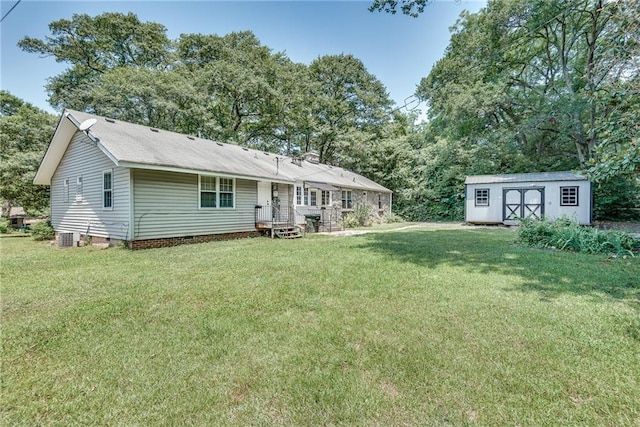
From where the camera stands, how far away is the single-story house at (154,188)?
8.90 metres

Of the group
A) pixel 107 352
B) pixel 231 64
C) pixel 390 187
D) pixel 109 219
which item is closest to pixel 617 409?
pixel 107 352

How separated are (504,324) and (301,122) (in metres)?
26.7

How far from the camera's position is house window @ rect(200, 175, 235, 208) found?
1056cm

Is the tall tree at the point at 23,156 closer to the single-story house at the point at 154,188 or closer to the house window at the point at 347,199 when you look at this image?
the single-story house at the point at 154,188

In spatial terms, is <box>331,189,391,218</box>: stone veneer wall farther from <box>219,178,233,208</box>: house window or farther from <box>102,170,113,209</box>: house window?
<box>102,170,113,209</box>: house window

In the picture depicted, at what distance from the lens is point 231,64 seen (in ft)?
79.5

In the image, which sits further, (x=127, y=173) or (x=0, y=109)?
(x=0, y=109)

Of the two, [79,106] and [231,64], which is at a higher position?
[231,64]

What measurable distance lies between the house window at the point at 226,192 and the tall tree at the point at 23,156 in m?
11.7

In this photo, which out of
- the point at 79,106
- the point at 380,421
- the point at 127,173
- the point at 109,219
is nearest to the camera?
the point at 380,421

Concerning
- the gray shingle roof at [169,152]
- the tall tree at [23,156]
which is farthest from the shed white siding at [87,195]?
the tall tree at [23,156]

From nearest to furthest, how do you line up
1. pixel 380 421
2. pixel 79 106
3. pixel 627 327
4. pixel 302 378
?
pixel 380 421
pixel 302 378
pixel 627 327
pixel 79 106

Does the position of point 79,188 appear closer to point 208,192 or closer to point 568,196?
point 208,192

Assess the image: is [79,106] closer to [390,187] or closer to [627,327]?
[390,187]
